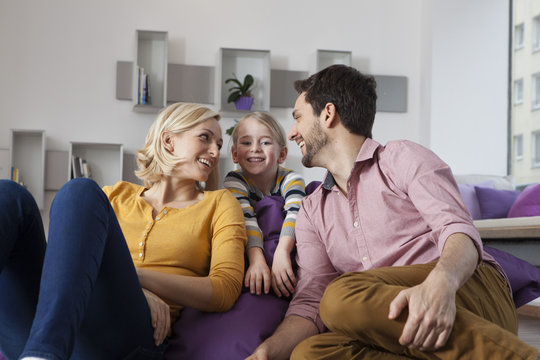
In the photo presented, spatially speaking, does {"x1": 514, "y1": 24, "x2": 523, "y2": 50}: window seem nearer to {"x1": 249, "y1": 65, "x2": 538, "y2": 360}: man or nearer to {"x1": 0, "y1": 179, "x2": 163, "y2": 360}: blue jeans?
{"x1": 249, "y1": 65, "x2": 538, "y2": 360}: man

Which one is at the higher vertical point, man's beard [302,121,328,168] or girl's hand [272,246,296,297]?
man's beard [302,121,328,168]

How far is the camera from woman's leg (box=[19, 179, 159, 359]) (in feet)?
3.74

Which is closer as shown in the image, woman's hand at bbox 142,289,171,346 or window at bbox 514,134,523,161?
woman's hand at bbox 142,289,171,346

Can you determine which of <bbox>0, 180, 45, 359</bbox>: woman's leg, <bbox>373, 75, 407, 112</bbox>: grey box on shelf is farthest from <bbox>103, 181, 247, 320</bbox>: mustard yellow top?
<bbox>373, 75, 407, 112</bbox>: grey box on shelf

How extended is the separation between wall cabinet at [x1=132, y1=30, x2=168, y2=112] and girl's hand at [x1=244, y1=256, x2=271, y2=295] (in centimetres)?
358

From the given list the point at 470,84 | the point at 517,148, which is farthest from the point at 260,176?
the point at 517,148

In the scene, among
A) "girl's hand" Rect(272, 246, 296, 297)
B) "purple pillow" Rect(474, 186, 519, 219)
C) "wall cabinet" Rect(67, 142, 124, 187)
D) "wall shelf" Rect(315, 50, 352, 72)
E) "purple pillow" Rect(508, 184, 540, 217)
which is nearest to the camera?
"girl's hand" Rect(272, 246, 296, 297)

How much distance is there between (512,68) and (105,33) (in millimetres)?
4038

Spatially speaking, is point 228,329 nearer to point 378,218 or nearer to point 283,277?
point 283,277

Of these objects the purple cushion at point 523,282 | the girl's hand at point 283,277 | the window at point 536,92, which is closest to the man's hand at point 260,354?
the girl's hand at point 283,277

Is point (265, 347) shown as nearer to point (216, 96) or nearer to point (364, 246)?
point (364, 246)

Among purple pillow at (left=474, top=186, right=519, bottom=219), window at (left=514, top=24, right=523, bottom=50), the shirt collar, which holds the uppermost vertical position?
window at (left=514, top=24, right=523, bottom=50)

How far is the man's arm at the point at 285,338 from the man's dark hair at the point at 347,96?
616mm

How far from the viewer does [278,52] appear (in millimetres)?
5535
